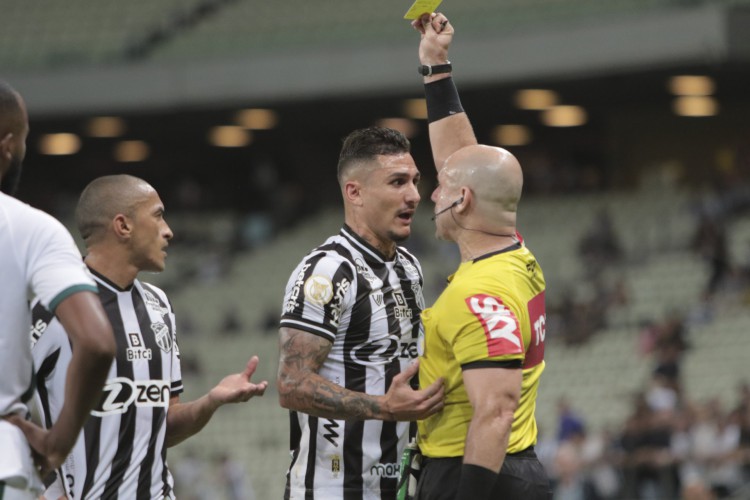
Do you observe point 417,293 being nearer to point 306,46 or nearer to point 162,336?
point 162,336

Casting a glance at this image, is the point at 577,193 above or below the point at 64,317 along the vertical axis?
above

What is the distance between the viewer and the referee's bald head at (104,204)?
516cm

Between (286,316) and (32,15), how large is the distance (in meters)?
21.4

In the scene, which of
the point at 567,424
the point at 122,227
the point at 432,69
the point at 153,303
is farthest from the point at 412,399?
the point at 567,424

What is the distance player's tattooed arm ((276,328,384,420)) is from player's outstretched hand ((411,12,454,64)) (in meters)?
1.49

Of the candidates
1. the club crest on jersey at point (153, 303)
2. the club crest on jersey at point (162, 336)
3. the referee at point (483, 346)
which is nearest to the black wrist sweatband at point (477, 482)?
the referee at point (483, 346)

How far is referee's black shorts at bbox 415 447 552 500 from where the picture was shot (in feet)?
15.2

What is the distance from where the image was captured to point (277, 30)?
22.7 metres

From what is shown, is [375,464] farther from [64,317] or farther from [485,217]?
[64,317]

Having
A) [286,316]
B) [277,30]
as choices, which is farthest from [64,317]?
[277,30]

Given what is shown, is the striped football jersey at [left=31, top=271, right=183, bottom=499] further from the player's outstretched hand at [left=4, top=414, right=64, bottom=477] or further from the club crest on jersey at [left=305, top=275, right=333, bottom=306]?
the player's outstretched hand at [left=4, top=414, right=64, bottom=477]

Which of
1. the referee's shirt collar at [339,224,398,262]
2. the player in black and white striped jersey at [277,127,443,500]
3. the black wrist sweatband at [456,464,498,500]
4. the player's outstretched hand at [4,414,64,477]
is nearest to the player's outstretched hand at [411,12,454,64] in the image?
the player in black and white striped jersey at [277,127,443,500]

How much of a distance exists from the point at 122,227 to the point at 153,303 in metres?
0.36

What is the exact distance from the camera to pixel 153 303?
529 cm
